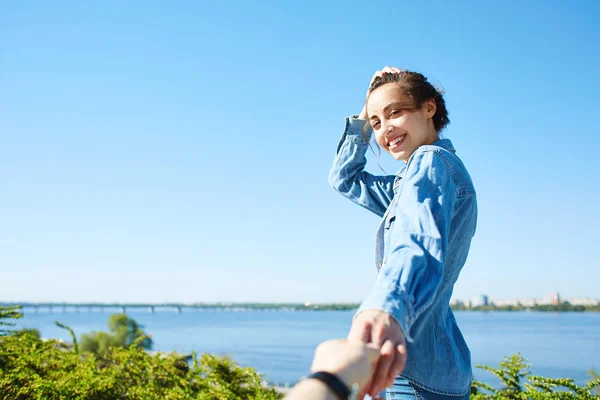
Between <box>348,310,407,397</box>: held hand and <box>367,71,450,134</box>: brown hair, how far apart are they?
78 cm

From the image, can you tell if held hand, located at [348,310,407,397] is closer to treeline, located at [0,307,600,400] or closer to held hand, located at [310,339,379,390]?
held hand, located at [310,339,379,390]

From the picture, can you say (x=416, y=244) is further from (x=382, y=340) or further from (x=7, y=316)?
(x=7, y=316)

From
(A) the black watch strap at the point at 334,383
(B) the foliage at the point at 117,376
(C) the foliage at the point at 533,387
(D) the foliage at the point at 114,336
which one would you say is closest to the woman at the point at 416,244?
(A) the black watch strap at the point at 334,383

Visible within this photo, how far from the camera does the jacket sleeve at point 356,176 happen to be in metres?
1.72

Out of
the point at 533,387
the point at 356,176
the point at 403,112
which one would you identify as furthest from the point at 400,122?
the point at 533,387

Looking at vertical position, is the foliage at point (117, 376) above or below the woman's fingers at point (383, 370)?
below

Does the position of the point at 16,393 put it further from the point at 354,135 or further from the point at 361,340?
the point at 361,340

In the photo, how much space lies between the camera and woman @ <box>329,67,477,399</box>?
2.34 feet

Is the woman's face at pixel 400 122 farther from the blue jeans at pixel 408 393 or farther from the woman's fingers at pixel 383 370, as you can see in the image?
the woman's fingers at pixel 383 370

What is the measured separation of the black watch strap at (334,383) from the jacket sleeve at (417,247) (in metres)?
0.16

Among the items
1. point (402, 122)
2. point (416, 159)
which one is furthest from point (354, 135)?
point (416, 159)

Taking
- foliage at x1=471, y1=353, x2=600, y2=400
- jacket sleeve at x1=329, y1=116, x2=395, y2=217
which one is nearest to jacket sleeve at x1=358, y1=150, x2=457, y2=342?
jacket sleeve at x1=329, y1=116, x2=395, y2=217

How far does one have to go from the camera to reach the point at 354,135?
182cm

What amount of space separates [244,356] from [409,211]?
5149 centimetres
